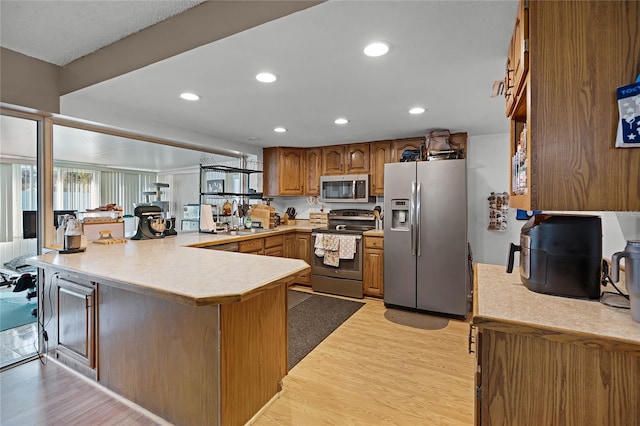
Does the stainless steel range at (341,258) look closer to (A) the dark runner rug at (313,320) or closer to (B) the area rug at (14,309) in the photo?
(A) the dark runner rug at (313,320)

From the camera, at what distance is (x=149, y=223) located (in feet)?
10.3

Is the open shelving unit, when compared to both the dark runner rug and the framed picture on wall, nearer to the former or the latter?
the framed picture on wall

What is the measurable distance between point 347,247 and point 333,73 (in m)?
2.37

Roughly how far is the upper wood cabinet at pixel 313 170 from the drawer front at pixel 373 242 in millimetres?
1270

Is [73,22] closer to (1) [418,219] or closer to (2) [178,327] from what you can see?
(2) [178,327]

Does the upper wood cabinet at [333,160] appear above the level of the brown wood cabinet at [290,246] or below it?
above

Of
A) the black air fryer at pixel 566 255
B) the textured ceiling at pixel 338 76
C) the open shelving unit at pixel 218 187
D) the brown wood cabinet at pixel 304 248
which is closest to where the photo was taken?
the black air fryer at pixel 566 255

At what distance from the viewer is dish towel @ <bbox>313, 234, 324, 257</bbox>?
4.09 meters

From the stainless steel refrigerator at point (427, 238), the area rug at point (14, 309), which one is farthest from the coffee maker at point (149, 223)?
the stainless steel refrigerator at point (427, 238)

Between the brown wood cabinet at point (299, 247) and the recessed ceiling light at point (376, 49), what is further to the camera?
the brown wood cabinet at point (299, 247)

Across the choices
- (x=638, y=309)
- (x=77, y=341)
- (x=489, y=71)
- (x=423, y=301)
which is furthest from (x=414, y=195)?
(x=77, y=341)

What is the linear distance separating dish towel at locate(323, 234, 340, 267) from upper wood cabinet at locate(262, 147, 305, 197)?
1093mm

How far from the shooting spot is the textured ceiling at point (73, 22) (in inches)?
65.4

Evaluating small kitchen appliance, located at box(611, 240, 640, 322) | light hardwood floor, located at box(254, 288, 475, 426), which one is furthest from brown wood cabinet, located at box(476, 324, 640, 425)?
light hardwood floor, located at box(254, 288, 475, 426)
